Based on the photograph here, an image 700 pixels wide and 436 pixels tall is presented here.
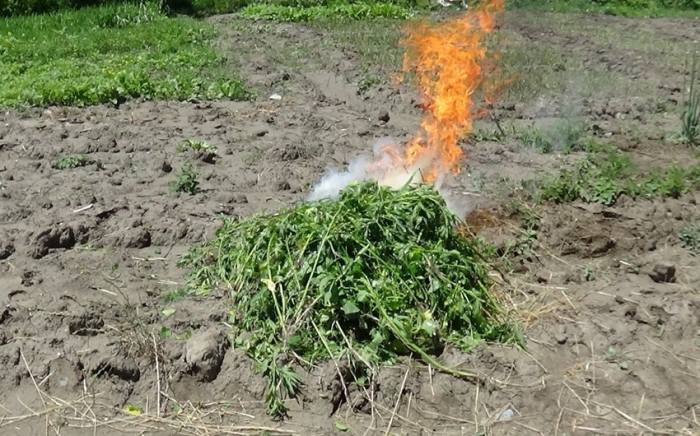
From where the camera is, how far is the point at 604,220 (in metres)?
5.99

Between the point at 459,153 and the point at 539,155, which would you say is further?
the point at 539,155

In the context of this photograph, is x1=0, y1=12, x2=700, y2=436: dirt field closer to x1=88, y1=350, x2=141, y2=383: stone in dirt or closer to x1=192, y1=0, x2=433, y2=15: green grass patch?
x1=88, y1=350, x2=141, y2=383: stone in dirt

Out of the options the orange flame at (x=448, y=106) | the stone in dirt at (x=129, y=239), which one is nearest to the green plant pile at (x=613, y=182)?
the orange flame at (x=448, y=106)

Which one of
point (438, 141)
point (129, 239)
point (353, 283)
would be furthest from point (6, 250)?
point (438, 141)

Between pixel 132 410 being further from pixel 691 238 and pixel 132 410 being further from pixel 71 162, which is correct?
pixel 691 238

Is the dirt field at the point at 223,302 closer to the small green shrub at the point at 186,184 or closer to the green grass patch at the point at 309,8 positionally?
the small green shrub at the point at 186,184

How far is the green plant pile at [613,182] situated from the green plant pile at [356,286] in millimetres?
1710

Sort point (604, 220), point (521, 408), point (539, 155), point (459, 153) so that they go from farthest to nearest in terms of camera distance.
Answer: point (539, 155) → point (459, 153) → point (604, 220) → point (521, 408)

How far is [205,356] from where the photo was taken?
4230 mm

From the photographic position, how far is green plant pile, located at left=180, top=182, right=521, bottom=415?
14.0ft

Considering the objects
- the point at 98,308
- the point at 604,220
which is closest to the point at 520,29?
the point at 604,220

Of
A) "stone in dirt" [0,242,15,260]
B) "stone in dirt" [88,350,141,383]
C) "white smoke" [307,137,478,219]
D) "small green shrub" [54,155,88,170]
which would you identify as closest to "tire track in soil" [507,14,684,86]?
"white smoke" [307,137,478,219]

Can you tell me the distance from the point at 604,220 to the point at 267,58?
6790 mm

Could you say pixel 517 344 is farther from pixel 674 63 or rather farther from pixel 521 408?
pixel 674 63
